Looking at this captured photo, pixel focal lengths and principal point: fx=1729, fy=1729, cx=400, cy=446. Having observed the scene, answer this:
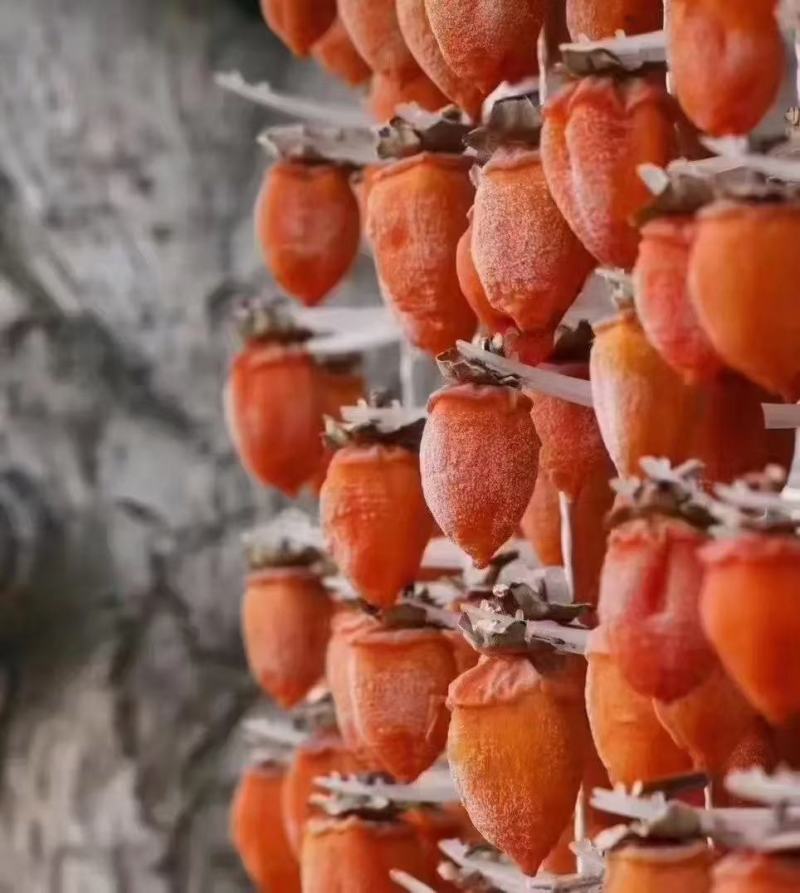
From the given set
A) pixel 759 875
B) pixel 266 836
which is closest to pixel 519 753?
pixel 759 875

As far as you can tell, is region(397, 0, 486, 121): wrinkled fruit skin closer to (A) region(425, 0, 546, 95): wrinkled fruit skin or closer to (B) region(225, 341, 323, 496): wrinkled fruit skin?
(A) region(425, 0, 546, 95): wrinkled fruit skin

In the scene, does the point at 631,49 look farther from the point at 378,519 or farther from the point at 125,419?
the point at 125,419

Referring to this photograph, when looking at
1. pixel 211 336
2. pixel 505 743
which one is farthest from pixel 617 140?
pixel 211 336

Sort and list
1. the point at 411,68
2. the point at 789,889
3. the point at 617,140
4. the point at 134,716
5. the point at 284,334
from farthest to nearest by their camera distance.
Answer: the point at 134,716 < the point at 284,334 < the point at 411,68 < the point at 617,140 < the point at 789,889

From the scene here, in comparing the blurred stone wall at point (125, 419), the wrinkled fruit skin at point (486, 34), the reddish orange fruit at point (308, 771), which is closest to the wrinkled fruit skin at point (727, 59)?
the wrinkled fruit skin at point (486, 34)

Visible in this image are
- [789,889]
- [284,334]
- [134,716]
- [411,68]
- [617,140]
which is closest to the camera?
[789,889]

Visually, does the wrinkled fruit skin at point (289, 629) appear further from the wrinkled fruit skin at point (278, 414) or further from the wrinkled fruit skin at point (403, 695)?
the wrinkled fruit skin at point (403, 695)

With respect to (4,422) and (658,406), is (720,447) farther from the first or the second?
(4,422)
